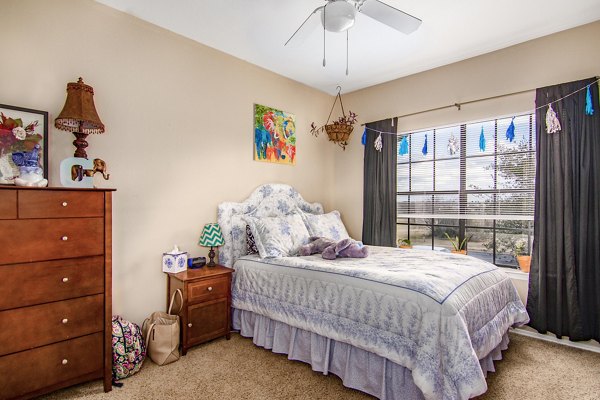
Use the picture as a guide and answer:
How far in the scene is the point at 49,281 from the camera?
196cm

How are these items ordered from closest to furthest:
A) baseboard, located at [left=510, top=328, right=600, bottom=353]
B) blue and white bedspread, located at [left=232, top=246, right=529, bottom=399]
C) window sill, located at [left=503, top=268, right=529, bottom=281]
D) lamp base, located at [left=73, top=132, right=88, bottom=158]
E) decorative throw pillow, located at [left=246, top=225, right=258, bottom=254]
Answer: blue and white bedspread, located at [left=232, top=246, right=529, bottom=399], lamp base, located at [left=73, top=132, right=88, bottom=158], baseboard, located at [left=510, top=328, right=600, bottom=353], window sill, located at [left=503, top=268, right=529, bottom=281], decorative throw pillow, located at [left=246, top=225, right=258, bottom=254]

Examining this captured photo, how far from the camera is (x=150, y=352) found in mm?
2564

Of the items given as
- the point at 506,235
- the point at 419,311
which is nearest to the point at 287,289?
the point at 419,311

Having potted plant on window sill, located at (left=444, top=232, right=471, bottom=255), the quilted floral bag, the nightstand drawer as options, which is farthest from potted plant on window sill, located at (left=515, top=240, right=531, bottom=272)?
the quilted floral bag

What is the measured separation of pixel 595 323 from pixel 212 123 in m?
3.83

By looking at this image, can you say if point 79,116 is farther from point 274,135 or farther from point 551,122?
point 551,122

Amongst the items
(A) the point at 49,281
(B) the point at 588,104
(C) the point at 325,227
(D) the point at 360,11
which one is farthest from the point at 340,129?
(A) the point at 49,281

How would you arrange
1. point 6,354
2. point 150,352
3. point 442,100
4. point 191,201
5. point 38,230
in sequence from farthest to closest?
point 442,100
point 191,201
point 150,352
point 38,230
point 6,354

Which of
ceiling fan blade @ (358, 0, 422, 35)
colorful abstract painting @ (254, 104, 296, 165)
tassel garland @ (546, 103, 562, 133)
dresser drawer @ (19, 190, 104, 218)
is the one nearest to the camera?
dresser drawer @ (19, 190, 104, 218)

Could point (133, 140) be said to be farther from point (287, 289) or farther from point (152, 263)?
point (287, 289)

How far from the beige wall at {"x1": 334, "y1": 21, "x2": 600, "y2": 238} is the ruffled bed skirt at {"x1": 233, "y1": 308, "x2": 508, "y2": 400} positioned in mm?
2024

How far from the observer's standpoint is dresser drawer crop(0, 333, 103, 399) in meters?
1.82

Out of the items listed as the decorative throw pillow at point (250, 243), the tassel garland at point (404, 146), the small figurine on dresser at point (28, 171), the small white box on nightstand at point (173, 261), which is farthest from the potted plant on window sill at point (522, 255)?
the small figurine on dresser at point (28, 171)

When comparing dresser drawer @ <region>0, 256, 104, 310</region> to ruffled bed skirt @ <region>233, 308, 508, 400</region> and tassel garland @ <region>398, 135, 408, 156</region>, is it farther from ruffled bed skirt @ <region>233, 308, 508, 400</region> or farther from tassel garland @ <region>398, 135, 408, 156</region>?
tassel garland @ <region>398, 135, 408, 156</region>
